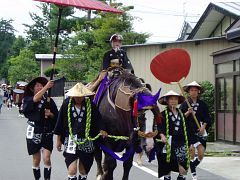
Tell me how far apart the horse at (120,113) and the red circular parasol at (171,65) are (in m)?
0.37

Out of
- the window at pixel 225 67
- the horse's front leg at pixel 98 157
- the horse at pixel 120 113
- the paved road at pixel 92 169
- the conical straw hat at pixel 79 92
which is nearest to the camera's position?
the conical straw hat at pixel 79 92

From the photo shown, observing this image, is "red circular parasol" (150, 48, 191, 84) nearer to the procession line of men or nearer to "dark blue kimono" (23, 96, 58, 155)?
the procession line of men

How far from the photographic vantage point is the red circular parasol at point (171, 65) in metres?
8.29

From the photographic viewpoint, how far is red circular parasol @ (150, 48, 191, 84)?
8.29 m

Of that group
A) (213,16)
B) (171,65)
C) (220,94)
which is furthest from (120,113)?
(213,16)

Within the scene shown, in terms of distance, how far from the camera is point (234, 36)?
475 inches

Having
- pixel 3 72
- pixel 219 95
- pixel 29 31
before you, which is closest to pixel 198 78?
pixel 219 95

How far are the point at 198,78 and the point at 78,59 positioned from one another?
49.4 feet

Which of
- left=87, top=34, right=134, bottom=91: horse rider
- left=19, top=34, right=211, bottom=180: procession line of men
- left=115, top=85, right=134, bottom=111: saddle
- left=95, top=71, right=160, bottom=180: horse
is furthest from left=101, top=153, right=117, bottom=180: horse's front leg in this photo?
left=87, top=34, right=134, bottom=91: horse rider

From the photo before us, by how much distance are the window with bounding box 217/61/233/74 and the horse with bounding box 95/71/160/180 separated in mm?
9436

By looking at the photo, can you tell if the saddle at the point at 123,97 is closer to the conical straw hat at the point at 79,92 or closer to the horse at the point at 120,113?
the horse at the point at 120,113

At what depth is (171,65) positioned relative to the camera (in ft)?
27.3

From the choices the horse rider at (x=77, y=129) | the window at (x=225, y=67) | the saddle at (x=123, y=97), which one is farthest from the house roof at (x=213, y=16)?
the horse rider at (x=77, y=129)

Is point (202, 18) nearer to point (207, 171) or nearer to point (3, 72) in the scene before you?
point (207, 171)
